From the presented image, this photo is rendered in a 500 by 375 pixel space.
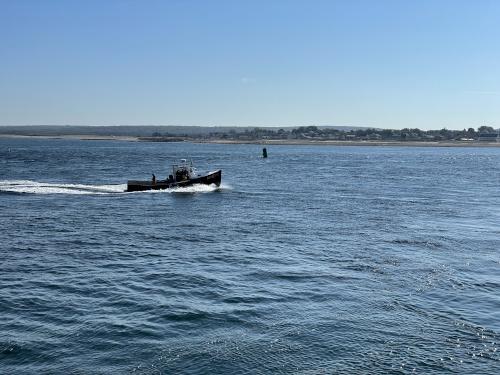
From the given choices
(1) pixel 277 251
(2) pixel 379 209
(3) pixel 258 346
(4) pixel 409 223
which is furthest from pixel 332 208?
(3) pixel 258 346

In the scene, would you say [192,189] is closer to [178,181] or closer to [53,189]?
[178,181]

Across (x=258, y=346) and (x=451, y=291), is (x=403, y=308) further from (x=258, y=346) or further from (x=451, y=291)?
(x=258, y=346)

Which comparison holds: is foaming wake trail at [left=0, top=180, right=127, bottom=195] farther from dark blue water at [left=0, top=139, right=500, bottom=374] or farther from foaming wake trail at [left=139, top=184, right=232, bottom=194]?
dark blue water at [left=0, top=139, right=500, bottom=374]

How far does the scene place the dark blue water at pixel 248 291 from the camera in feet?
59.0

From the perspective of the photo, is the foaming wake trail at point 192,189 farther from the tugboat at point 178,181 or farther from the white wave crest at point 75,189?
the tugboat at point 178,181

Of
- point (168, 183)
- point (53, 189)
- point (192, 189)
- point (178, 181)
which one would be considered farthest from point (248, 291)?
point (53, 189)

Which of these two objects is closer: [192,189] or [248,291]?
[248,291]

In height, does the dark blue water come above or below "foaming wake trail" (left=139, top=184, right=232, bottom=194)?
above

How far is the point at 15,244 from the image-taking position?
33594mm

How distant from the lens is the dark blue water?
17969 mm

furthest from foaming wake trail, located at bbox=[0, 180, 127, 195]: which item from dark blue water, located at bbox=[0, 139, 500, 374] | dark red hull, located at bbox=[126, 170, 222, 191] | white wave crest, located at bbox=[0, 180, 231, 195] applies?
dark blue water, located at bbox=[0, 139, 500, 374]

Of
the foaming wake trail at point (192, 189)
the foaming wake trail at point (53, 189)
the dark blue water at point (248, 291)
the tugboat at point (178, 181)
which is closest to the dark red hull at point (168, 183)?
the tugboat at point (178, 181)

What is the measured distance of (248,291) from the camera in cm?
2452

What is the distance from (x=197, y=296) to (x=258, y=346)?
556 centimetres
